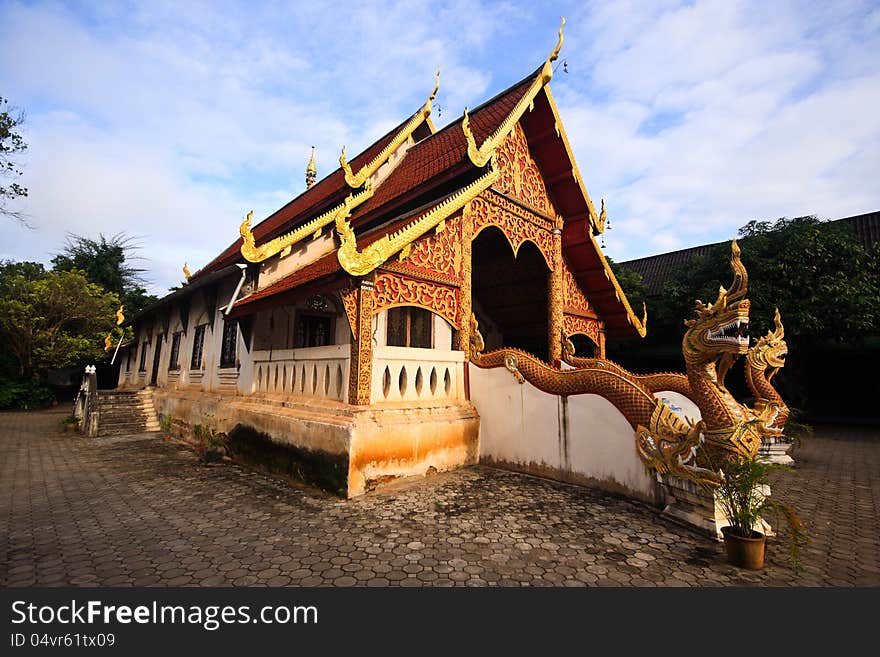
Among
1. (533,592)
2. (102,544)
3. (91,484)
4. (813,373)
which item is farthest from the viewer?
(813,373)

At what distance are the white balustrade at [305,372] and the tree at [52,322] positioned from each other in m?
16.2

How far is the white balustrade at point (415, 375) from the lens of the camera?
5.64 m

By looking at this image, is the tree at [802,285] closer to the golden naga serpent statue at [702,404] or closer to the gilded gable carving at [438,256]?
the gilded gable carving at [438,256]

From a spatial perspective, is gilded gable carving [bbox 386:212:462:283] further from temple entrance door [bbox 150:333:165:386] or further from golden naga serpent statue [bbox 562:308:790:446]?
temple entrance door [bbox 150:333:165:386]

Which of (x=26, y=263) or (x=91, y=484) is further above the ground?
Result: (x=26, y=263)

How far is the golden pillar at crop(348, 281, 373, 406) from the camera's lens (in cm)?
522

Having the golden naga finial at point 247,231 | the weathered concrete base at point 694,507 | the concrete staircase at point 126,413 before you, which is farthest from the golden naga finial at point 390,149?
the concrete staircase at point 126,413

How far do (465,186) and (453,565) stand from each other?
18.6ft

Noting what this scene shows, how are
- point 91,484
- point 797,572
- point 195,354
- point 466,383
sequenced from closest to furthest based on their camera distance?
point 797,572
point 91,484
point 466,383
point 195,354

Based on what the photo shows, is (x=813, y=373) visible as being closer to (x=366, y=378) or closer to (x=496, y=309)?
(x=496, y=309)

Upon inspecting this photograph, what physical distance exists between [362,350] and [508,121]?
4758 millimetres

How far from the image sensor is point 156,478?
241 inches

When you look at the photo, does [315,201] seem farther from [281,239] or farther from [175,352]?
[175,352]

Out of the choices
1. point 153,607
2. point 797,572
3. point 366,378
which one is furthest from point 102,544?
point 797,572
